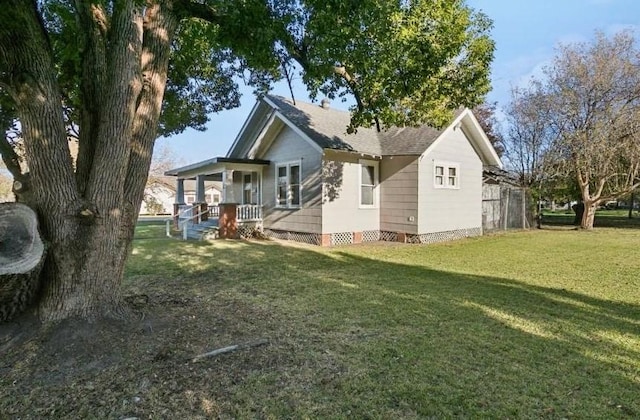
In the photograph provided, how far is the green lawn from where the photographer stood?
116 inches

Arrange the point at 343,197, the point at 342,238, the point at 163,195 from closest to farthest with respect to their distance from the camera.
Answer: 1. the point at 343,197
2. the point at 342,238
3. the point at 163,195

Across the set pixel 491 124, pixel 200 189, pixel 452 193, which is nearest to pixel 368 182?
pixel 452 193

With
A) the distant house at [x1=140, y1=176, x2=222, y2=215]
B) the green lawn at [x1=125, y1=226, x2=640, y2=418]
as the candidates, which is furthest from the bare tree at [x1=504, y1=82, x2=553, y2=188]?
the distant house at [x1=140, y1=176, x2=222, y2=215]

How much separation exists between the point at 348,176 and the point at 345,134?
1.68m

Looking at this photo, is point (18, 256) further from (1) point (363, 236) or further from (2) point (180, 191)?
(2) point (180, 191)

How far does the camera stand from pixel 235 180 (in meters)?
16.9

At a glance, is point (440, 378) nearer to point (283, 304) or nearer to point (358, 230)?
point (283, 304)

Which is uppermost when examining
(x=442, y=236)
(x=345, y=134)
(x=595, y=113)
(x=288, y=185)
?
(x=595, y=113)

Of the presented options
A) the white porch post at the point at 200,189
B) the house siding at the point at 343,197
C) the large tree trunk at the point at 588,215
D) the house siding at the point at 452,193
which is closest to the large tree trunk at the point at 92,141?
the house siding at the point at 343,197

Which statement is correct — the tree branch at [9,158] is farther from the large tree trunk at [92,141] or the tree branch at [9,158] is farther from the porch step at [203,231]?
the porch step at [203,231]

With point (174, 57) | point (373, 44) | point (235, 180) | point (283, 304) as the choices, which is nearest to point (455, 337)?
point (283, 304)

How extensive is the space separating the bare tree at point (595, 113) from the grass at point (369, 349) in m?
12.4

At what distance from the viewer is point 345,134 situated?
14.1m

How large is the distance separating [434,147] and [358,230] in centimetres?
412
